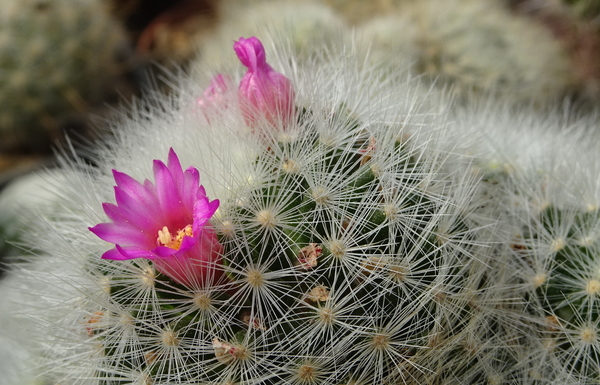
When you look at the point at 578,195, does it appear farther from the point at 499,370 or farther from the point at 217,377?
the point at 217,377

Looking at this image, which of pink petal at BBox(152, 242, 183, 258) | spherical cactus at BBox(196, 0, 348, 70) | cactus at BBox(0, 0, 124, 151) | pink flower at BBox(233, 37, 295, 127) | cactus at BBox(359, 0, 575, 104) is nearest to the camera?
pink petal at BBox(152, 242, 183, 258)

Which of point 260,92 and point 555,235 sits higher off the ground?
point 260,92

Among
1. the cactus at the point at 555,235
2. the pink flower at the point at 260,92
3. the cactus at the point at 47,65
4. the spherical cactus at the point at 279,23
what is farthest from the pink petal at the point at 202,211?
the cactus at the point at 47,65

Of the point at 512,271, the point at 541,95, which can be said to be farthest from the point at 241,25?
the point at 512,271

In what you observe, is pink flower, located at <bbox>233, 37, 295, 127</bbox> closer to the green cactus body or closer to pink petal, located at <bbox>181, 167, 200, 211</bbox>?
the green cactus body

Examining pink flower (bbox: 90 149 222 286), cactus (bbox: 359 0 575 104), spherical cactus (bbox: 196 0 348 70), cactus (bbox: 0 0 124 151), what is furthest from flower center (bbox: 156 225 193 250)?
cactus (bbox: 0 0 124 151)

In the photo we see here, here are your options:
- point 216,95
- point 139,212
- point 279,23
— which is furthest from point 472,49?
point 139,212

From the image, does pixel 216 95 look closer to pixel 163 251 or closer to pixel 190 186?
pixel 190 186
